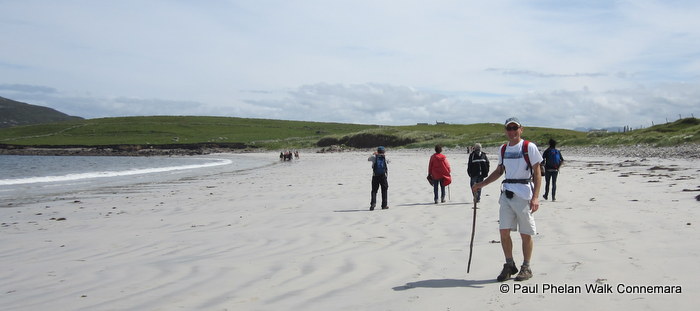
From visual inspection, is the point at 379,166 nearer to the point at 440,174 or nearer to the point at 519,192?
the point at 440,174

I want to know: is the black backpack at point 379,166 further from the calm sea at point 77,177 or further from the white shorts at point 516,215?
the calm sea at point 77,177

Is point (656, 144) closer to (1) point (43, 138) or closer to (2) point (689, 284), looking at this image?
(2) point (689, 284)

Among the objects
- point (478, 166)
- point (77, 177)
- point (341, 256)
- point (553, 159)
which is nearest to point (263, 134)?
point (77, 177)

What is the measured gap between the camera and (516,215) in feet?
20.6

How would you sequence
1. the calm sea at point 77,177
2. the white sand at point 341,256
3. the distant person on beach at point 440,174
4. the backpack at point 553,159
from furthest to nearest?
the calm sea at point 77,177, the backpack at point 553,159, the distant person on beach at point 440,174, the white sand at point 341,256

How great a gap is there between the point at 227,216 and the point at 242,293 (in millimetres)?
7297

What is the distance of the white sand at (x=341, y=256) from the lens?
5.75 metres

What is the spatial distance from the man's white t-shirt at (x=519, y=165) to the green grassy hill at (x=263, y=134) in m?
42.1

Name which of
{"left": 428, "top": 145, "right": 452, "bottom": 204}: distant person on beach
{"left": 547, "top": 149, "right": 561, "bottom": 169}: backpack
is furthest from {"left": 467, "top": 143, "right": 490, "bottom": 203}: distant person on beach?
{"left": 547, "top": 149, "right": 561, "bottom": 169}: backpack

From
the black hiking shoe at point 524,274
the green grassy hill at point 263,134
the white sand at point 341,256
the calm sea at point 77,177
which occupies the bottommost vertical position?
the calm sea at point 77,177

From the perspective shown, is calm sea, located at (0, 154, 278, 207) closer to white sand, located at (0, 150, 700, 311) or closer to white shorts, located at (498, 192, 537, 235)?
white sand, located at (0, 150, 700, 311)

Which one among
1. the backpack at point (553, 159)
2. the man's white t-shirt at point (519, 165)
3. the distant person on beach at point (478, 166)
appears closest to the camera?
the man's white t-shirt at point (519, 165)

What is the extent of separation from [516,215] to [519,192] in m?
0.32

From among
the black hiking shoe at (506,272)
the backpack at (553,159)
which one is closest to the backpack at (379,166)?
the backpack at (553,159)
